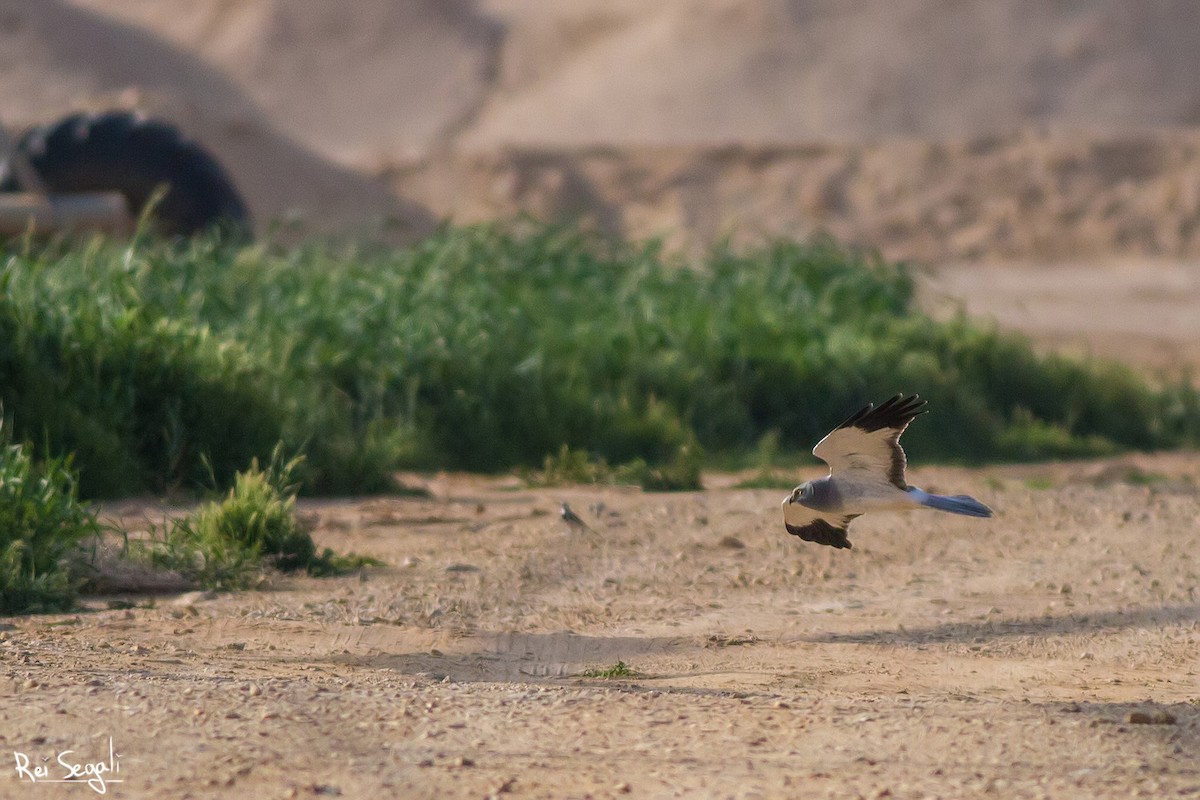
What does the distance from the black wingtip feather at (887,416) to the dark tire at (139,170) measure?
9.60 metres

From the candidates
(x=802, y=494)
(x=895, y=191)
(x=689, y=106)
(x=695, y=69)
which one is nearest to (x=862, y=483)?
(x=802, y=494)

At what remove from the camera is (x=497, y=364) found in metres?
8.73

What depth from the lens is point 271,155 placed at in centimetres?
1877

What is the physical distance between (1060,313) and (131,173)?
9599mm

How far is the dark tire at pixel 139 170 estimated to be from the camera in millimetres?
13008

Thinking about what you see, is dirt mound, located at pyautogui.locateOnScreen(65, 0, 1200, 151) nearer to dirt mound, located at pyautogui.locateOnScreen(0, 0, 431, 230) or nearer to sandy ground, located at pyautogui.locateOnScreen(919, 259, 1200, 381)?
dirt mound, located at pyautogui.locateOnScreen(0, 0, 431, 230)

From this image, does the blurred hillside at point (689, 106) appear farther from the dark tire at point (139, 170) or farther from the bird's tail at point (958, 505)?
the bird's tail at point (958, 505)

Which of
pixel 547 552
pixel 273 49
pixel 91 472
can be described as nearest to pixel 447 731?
pixel 547 552

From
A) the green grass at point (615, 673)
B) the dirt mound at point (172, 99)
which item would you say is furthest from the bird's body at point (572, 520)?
the dirt mound at point (172, 99)

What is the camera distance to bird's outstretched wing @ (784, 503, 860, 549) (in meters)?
Answer: 4.46

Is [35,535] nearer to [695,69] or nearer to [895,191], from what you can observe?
[895,191]

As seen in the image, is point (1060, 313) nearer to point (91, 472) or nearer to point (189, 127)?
point (189, 127)

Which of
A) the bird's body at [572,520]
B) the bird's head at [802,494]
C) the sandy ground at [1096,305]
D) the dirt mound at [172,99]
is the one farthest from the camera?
the dirt mound at [172,99]

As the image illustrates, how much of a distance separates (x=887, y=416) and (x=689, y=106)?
25253 millimetres
